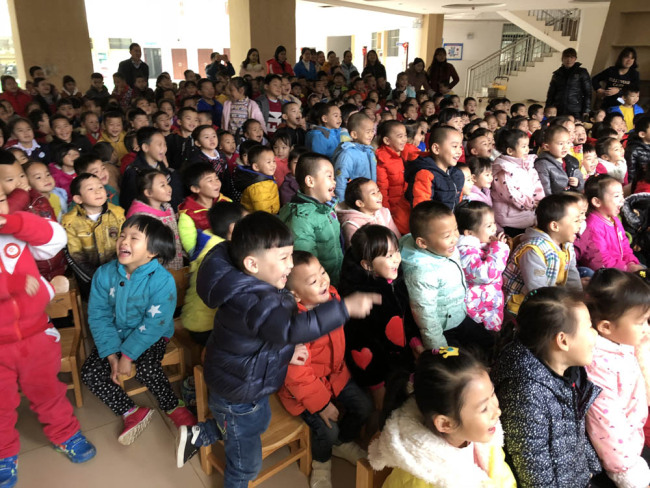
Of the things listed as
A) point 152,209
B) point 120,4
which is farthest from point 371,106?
point 120,4

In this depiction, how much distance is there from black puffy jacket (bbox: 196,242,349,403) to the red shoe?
65 cm

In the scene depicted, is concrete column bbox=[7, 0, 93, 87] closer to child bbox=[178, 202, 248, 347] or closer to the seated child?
child bbox=[178, 202, 248, 347]

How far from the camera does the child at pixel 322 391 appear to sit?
5.97 feet

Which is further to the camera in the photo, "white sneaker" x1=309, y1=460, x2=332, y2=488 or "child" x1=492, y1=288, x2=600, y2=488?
"white sneaker" x1=309, y1=460, x2=332, y2=488

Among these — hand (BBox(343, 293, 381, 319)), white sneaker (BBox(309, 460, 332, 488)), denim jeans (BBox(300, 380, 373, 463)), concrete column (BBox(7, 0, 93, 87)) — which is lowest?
white sneaker (BBox(309, 460, 332, 488))

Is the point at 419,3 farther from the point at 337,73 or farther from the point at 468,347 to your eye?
the point at 468,347

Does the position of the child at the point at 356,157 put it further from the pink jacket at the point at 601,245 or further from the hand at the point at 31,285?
the hand at the point at 31,285

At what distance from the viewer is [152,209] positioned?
2.78 meters

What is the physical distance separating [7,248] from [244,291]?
3.22 feet

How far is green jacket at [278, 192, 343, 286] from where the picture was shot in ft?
8.16

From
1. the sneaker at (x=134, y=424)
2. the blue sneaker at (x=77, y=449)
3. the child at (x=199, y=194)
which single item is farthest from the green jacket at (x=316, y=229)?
the blue sneaker at (x=77, y=449)

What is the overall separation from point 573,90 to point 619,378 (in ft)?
20.3

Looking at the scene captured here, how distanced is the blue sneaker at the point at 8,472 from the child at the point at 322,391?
105 cm

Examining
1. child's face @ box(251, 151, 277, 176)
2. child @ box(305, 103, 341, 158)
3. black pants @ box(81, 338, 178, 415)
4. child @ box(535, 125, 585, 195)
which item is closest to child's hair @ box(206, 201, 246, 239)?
black pants @ box(81, 338, 178, 415)
